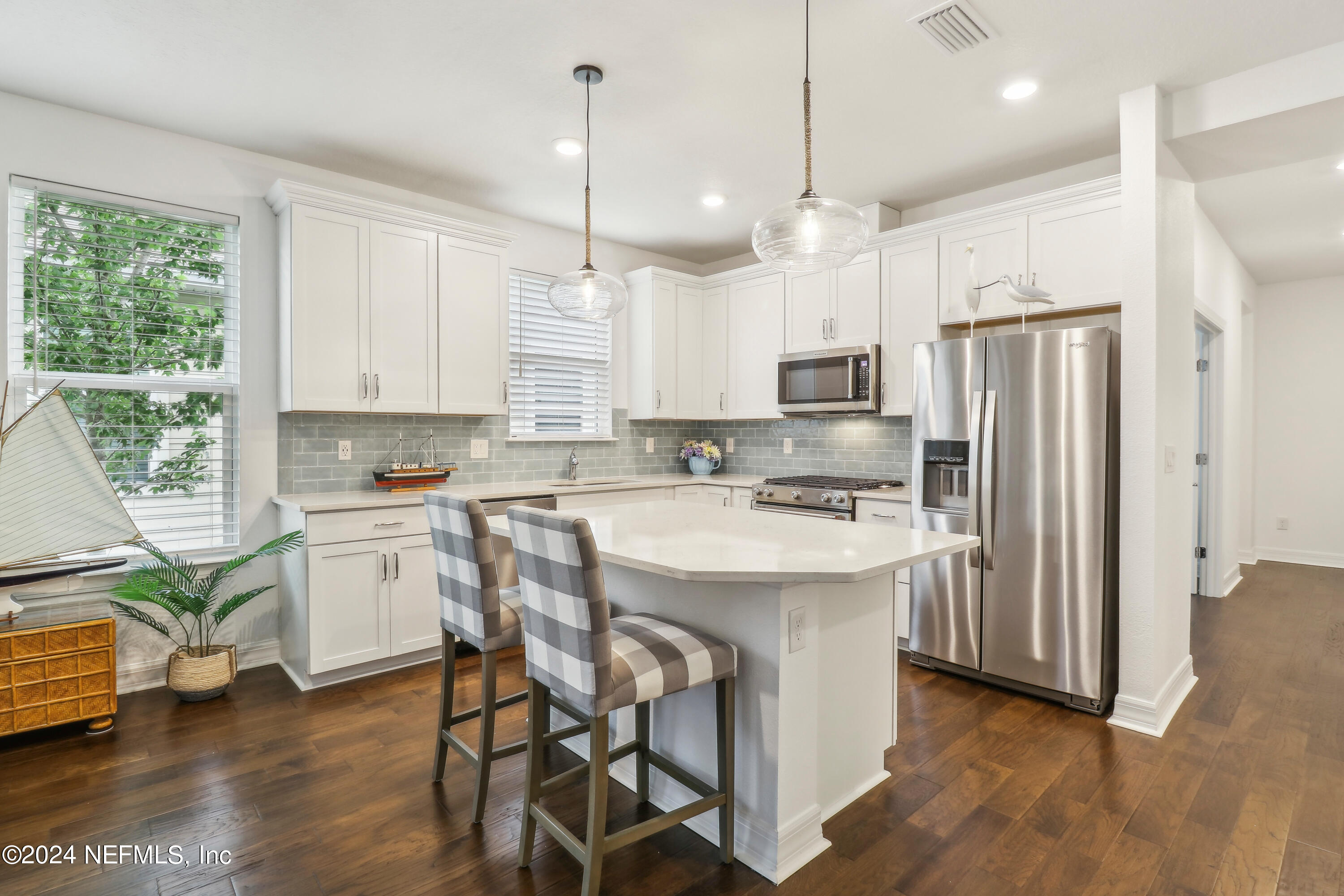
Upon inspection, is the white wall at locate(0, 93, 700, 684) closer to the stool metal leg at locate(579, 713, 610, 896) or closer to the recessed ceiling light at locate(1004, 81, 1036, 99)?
the stool metal leg at locate(579, 713, 610, 896)

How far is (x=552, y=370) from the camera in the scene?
4.71 metres

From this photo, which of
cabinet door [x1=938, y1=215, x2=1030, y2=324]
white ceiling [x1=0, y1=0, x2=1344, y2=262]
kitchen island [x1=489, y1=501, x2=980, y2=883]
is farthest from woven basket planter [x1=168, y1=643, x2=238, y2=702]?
cabinet door [x1=938, y1=215, x2=1030, y2=324]

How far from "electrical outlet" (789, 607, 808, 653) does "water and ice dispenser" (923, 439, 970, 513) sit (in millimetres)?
1696

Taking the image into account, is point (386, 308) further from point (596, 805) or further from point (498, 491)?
point (596, 805)

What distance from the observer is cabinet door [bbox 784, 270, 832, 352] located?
4328mm

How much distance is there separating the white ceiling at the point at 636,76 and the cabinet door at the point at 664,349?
1.20 m

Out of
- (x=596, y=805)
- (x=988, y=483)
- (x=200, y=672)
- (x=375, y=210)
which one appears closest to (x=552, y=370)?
(x=375, y=210)

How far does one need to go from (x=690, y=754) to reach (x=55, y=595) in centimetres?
279

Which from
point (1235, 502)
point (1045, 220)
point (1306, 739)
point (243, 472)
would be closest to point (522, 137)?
point (243, 472)

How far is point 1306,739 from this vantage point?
2.63 meters

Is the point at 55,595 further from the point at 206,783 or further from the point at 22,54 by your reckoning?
the point at 22,54

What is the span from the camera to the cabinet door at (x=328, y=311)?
10.9 feet

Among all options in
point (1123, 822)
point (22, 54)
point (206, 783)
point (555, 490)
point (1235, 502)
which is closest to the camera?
point (1123, 822)

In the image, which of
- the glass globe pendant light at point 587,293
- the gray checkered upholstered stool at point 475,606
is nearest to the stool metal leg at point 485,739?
the gray checkered upholstered stool at point 475,606
